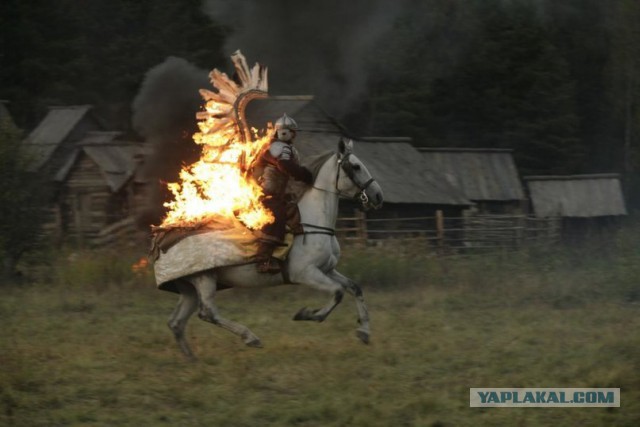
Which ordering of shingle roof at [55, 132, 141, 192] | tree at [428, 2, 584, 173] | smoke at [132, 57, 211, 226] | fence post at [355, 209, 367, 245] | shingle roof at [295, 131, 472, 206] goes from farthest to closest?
tree at [428, 2, 584, 173] → shingle roof at [55, 132, 141, 192] → shingle roof at [295, 131, 472, 206] → fence post at [355, 209, 367, 245] → smoke at [132, 57, 211, 226]

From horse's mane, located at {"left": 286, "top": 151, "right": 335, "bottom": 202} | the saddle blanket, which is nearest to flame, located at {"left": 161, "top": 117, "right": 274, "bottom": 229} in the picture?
the saddle blanket

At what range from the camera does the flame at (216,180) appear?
12.1 metres

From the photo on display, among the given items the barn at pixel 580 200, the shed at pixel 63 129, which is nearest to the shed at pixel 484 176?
the barn at pixel 580 200

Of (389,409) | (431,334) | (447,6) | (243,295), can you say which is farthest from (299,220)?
(447,6)

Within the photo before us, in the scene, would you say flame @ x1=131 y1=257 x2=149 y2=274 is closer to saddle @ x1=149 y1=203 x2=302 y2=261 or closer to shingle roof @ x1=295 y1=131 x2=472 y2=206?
saddle @ x1=149 y1=203 x2=302 y2=261

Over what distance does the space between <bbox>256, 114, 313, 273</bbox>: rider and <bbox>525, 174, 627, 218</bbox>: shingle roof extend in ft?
94.7

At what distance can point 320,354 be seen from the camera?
37.7 ft

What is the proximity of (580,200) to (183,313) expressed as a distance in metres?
31.0

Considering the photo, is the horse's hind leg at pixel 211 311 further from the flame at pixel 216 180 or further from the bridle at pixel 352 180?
the bridle at pixel 352 180

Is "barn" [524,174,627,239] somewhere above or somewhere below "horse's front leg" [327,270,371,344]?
above

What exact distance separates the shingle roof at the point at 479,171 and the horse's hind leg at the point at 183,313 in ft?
87.4

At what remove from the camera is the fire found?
39.9 ft

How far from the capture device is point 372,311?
15273 mm

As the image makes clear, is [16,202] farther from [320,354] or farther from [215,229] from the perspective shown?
[320,354]
